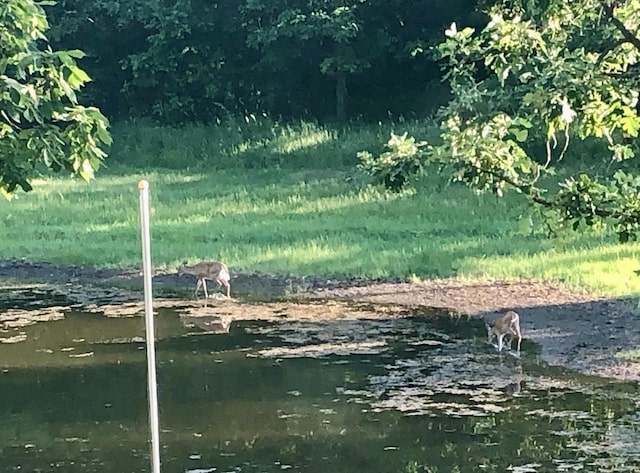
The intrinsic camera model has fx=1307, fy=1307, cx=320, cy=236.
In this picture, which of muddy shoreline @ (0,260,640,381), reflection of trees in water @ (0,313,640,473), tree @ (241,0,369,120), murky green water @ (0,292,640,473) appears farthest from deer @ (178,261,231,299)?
tree @ (241,0,369,120)

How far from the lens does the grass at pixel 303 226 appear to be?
14.7 metres

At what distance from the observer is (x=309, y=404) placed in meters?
9.62

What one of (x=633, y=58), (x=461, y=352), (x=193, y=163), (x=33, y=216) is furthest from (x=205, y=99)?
(x=633, y=58)

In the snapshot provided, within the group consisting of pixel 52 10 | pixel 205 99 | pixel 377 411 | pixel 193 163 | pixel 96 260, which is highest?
pixel 52 10

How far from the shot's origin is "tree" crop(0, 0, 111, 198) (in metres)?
4.80

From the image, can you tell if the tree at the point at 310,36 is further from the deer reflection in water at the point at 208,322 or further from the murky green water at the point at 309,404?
the murky green water at the point at 309,404

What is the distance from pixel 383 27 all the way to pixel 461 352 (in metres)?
20.8

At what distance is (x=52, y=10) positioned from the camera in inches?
1380

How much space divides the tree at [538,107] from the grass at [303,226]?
3.87 m

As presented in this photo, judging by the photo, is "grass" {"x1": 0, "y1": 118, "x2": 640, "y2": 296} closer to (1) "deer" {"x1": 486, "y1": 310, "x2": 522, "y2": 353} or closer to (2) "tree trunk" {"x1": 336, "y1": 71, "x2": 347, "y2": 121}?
(1) "deer" {"x1": 486, "y1": 310, "x2": 522, "y2": 353}

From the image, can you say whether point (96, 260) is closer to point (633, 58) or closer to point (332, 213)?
point (332, 213)

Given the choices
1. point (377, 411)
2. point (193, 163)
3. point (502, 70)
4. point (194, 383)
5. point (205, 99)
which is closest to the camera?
point (502, 70)

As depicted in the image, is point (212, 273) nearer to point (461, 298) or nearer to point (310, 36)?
point (461, 298)

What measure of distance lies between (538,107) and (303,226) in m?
11.4
